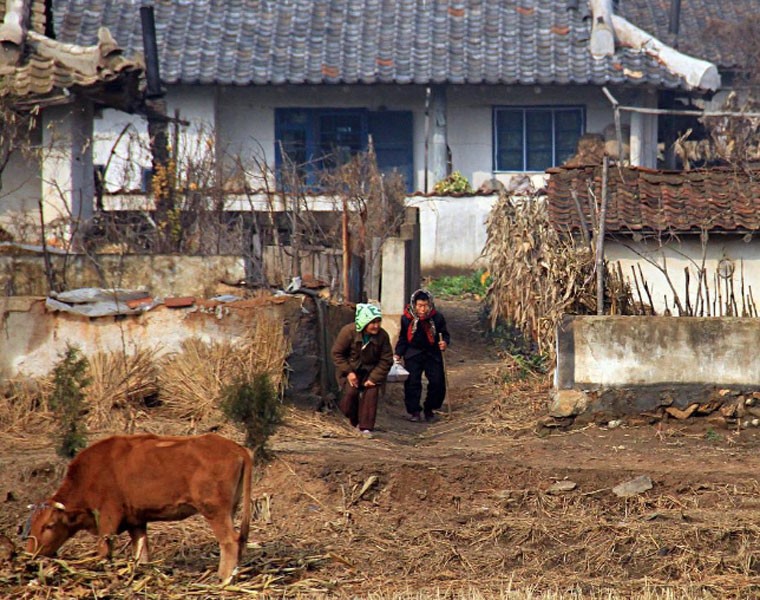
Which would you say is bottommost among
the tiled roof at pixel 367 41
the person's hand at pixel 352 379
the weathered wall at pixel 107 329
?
the person's hand at pixel 352 379

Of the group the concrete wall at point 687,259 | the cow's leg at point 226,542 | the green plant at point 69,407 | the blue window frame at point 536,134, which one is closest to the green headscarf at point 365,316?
the green plant at point 69,407

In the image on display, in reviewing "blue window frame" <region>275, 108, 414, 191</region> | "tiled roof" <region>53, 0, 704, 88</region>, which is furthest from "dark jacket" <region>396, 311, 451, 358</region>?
"blue window frame" <region>275, 108, 414, 191</region>

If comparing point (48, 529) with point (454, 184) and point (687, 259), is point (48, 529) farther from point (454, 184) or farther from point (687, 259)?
point (454, 184)

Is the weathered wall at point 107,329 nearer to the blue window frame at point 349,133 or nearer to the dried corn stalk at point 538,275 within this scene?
the dried corn stalk at point 538,275

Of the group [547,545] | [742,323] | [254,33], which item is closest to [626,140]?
[254,33]

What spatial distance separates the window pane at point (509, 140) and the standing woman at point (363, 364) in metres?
14.3

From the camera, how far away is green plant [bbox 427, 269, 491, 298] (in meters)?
21.4

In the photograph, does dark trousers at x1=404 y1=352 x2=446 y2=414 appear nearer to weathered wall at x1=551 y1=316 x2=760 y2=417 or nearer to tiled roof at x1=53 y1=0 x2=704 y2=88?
weathered wall at x1=551 y1=316 x2=760 y2=417

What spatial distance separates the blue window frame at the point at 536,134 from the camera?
25.7 metres

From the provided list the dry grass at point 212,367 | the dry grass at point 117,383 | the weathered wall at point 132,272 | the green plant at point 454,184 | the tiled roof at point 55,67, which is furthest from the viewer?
the green plant at point 454,184

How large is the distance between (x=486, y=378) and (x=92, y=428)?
5.24m

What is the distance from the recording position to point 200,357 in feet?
38.5

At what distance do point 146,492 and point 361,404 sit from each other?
15.5ft

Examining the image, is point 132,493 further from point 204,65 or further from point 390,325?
point 204,65
